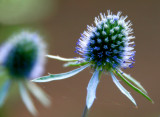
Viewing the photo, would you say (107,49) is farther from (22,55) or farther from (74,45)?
(74,45)

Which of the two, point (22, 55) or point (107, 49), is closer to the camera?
point (107, 49)

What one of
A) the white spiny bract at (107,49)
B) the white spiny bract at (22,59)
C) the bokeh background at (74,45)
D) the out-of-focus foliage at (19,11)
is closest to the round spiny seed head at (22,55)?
the white spiny bract at (22,59)

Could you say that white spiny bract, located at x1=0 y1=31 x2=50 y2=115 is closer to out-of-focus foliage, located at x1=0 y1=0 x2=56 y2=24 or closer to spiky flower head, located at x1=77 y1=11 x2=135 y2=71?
out-of-focus foliage, located at x1=0 y1=0 x2=56 y2=24

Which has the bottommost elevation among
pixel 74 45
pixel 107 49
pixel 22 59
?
pixel 107 49

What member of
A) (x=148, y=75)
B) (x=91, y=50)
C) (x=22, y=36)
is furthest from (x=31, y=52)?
(x=148, y=75)

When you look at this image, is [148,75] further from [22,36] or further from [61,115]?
[22,36]

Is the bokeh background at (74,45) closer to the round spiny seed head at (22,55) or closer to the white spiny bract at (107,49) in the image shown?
the round spiny seed head at (22,55)

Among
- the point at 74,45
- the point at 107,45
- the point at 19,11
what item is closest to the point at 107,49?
the point at 107,45
